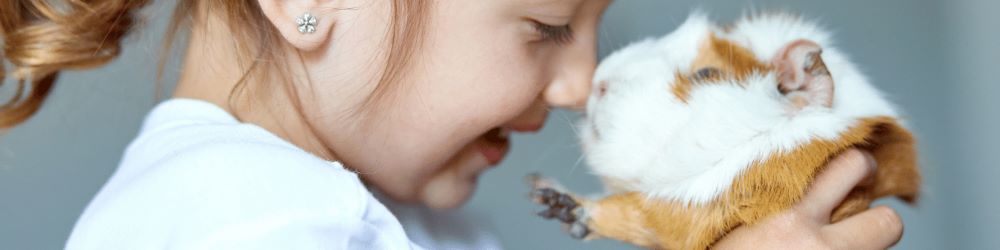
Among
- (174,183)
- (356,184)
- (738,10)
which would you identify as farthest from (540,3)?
A: (738,10)

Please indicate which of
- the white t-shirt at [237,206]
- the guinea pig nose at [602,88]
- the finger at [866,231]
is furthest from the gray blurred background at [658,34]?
the white t-shirt at [237,206]

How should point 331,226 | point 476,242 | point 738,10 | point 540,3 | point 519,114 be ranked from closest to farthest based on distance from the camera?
point 331,226, point 540,3, point 519,114, point 476,242, point 738,10

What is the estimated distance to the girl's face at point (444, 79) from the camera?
0.89 meters

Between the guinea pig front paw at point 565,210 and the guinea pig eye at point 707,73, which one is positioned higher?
the guinea pig eye at point 707,73

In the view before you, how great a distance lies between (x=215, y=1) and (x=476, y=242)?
40cm

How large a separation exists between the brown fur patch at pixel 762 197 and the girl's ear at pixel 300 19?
1.00 feet

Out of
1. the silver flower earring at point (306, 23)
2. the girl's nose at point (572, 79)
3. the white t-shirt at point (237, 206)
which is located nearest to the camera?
the white t-shirt at point (237, 206)

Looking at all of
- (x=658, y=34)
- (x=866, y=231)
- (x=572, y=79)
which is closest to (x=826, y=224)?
(x=866, y=231)

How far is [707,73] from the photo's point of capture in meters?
0.95

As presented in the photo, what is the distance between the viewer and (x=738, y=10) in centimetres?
162

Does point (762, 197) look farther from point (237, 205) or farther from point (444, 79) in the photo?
point (237, 205)

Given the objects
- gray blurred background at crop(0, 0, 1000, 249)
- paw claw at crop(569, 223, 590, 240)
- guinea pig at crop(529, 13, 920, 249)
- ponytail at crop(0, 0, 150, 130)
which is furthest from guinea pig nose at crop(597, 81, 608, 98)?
ponytail at crop(0, 0, 150, 130)

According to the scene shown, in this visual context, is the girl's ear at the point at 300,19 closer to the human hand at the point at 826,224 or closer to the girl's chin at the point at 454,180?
the girl's chin at the point at 454,180

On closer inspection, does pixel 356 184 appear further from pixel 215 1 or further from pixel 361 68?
pixel 215 1
